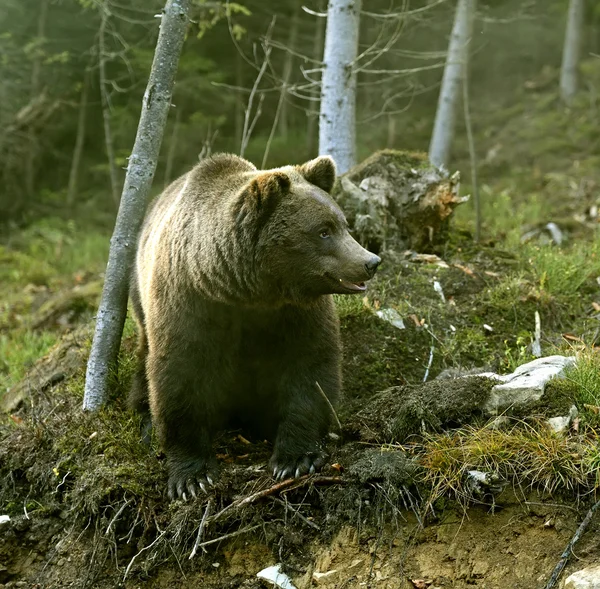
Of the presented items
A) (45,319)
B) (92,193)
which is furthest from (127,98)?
(45,319)

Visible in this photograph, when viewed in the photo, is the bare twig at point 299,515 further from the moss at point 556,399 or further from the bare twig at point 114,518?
the moss at point 556,399

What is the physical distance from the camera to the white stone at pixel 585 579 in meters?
3.23

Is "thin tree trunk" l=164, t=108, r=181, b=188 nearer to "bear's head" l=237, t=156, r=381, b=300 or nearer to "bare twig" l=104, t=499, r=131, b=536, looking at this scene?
"bear's head" l=237, t=156, r=381, b=300

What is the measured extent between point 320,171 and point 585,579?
9.21 feet

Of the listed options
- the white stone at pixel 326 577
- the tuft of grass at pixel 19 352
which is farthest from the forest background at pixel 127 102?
the white stone at pixel 326 577

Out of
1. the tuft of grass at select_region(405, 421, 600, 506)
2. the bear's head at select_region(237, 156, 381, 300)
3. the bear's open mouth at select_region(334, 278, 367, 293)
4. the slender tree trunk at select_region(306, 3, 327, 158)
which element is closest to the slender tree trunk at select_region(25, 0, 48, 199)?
the slender tree trunk at select_region(306, 3, 327, 158)

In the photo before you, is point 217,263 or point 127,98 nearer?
point 217,263

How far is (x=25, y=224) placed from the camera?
47.7 ft

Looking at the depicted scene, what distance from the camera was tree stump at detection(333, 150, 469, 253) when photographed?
702cm

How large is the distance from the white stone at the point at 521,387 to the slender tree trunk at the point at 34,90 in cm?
1142

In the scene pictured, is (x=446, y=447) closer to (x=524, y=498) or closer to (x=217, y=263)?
(x=524, y=498)

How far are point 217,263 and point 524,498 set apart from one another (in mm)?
2162

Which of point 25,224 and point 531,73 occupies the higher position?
point 531,73

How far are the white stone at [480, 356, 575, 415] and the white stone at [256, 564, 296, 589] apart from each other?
1.48 m
